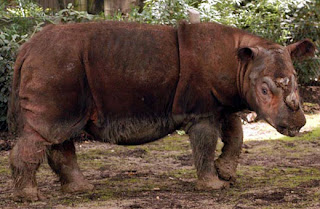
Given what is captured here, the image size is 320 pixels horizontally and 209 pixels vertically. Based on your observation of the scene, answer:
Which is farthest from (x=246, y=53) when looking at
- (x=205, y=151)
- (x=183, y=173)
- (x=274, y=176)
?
(x=183, y=173)

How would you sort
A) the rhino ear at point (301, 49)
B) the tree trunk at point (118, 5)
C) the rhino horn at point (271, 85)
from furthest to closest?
the tree trunk at point (118, 5) < the rhino ear at point (301, 49) < the rhino horn at point (271, 85)

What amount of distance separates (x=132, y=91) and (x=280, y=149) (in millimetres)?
3687

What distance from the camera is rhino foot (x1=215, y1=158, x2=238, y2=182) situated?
280 inches

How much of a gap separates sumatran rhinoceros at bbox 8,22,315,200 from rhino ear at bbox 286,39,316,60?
1cm

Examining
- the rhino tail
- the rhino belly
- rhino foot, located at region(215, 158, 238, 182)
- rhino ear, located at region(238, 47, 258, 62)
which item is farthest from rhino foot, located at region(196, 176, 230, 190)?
the rhino tail

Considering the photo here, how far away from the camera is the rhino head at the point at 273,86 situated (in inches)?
247

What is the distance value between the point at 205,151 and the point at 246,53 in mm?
1149

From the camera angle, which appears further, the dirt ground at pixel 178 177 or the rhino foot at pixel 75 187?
the rhino foot at pixel 75 187

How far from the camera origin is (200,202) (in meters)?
6.30

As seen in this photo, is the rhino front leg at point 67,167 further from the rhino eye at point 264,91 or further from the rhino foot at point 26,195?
the rhino eye at point 264,91

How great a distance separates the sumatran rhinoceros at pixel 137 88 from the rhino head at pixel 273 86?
0.01 meters

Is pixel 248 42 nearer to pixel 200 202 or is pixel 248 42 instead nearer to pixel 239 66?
pixel 239 66

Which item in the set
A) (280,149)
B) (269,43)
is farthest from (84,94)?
(280,149)

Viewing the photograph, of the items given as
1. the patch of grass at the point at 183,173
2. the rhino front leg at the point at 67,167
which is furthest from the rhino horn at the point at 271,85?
the rhino front leg at the point at 67,167
